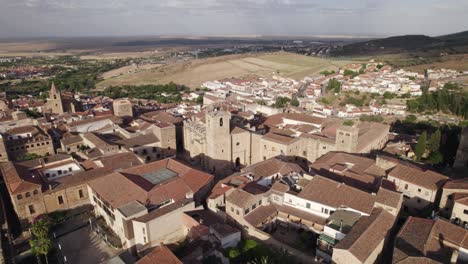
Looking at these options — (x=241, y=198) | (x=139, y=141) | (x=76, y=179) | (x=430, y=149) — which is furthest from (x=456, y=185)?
(x=139, y=141)

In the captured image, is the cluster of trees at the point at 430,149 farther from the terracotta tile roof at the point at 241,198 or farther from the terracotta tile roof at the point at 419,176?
the terracotta tile roof at the point at 241,198

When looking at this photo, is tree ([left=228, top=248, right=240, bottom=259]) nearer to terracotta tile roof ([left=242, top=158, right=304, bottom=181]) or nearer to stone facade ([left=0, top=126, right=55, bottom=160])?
terracotta tile roof ([left=242, top=158, right=304, bottom=181])

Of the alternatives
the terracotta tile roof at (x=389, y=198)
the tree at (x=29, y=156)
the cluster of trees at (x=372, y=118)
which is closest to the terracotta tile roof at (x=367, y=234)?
the terracotta tile roof at (x=389, y=198)

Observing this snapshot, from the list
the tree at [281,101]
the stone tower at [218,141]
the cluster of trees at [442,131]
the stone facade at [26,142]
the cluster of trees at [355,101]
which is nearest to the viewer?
the stone tower at [218,141]

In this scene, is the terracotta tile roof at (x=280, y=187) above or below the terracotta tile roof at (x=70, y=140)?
above

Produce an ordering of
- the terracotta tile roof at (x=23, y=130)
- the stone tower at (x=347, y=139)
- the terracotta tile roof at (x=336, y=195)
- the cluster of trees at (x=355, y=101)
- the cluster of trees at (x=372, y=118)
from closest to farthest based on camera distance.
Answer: the terracotta tile roof at (x=336, y=195) < the stone tower at (x=347, y=139) < the terracotta tile roof at (x=23, y=130) < the cluster of trees at (x=372, y=118) < the cluster of trees at (x=355, y=101)

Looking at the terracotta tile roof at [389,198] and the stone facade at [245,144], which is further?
the stone facade at [245,144]
